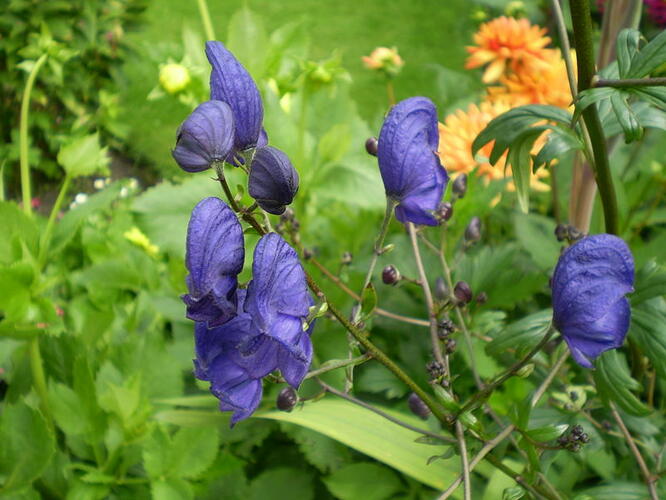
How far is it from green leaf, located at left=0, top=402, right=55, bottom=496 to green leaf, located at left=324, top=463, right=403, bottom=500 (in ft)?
1.33

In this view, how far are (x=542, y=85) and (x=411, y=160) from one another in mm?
930

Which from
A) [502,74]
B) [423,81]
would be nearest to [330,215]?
[502,74]

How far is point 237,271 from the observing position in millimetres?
523

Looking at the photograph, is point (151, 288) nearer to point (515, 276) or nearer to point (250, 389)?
point (515, 276)

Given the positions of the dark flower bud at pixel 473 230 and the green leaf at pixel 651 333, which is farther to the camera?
the dark flower bud at pixel 473 230

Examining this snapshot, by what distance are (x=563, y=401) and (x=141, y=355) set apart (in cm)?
68

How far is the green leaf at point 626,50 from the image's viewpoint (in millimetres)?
687

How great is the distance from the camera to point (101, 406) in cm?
100

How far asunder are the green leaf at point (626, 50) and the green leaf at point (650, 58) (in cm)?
1

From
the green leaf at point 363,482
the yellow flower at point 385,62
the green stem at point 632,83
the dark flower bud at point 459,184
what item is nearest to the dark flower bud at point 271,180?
the green stem at point 632,83

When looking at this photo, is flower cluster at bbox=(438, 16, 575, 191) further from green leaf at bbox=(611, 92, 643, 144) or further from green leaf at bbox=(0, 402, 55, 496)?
green leaf at bbox=(0, 402, 55, 496)

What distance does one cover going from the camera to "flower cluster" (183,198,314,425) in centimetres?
51

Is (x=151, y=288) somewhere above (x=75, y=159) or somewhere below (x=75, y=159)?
below

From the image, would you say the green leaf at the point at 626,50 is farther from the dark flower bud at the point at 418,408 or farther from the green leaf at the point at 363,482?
the green leaf at the point at 363,482
